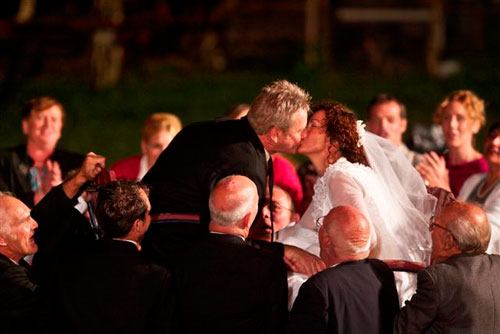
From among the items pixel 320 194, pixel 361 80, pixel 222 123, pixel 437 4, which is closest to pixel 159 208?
pixel 222 123

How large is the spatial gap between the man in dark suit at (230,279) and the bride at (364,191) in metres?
0.59

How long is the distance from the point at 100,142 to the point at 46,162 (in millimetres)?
5643

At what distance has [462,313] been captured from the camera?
4.58 meters

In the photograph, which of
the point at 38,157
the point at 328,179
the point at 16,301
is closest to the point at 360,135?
the point at 328,179

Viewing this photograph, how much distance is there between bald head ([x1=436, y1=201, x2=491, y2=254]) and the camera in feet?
15.4

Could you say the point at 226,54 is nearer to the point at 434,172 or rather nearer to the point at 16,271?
the point at 434,172

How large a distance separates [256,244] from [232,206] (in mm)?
240

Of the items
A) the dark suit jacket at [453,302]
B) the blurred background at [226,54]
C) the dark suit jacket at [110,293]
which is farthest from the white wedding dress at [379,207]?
the blurred background at [226,54]

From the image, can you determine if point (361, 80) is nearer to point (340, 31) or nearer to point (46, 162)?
point (340, 31)

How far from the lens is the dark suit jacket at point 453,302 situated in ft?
14.9

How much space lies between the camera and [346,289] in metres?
4.51

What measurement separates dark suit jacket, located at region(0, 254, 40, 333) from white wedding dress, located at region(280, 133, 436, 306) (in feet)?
→ 4.49

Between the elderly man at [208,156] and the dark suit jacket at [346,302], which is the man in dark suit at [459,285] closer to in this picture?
the dark suit jacket at [346,302]

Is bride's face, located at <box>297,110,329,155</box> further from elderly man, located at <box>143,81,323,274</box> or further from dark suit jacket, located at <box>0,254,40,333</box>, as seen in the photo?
dark suit jacket, located at <box>0,254,40,333</box>
